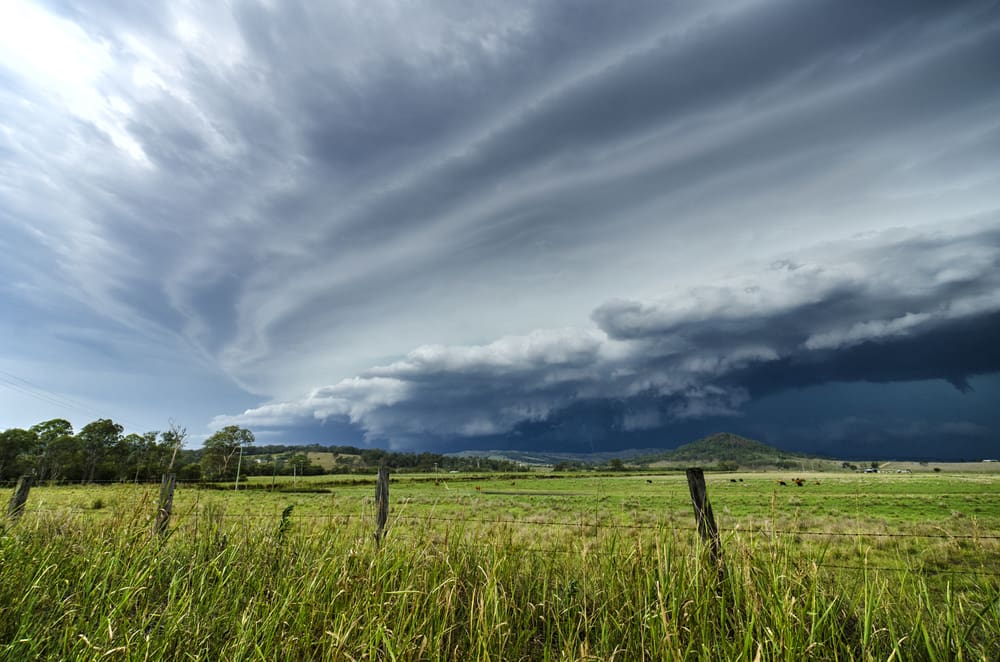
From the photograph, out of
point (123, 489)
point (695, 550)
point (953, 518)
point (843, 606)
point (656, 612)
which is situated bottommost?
point (953, 518)

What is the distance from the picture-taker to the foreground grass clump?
3.48m

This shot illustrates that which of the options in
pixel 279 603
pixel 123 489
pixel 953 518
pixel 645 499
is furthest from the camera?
pixel 645 499

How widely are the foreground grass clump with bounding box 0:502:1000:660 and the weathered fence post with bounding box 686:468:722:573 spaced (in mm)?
180

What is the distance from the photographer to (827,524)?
27.1 metres

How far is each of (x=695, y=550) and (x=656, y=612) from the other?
3.19ft

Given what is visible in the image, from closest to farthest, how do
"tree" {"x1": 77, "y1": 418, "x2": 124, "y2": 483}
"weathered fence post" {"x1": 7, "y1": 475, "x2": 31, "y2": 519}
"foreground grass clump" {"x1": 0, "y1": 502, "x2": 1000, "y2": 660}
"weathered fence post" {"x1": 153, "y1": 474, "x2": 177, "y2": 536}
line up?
"foreground grass clump" {"x1": 0, "y1": 502, "x2": 1000, "y2": 660}
"weathered fence post" {"x1": 153, "y1": 474, "x2": 177, "y2": 536}
"weathered fence post" {"x1": 7, "y1": 475, "x2": 31, "y2": 519}
"tree" {"x1": 77, "y1": 418, "x2": 124, "y2": 483}

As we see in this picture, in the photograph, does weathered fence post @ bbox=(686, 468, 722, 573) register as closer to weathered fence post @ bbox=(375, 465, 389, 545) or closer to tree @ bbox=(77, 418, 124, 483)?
weathered fence post @ bbox=(375, 465, 389, 545)

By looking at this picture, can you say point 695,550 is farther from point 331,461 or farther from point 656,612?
point 331,461

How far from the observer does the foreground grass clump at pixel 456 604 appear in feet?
11.4

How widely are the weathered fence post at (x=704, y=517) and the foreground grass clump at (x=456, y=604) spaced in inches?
7.1

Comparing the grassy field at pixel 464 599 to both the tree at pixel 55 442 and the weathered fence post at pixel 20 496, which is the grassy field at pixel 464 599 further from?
the tree at pixel 55 442

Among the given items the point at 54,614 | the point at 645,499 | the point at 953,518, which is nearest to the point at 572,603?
the point at 54,614

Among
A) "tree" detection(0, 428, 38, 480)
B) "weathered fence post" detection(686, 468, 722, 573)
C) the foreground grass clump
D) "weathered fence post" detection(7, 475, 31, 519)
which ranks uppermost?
"tree" detection(0, 428, 38, 480)

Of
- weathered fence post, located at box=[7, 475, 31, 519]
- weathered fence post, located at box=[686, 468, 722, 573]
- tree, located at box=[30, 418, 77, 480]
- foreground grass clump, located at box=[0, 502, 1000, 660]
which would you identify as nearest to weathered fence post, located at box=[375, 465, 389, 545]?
foreground grass clump, located at box=[0, 502, 1000, 660]
